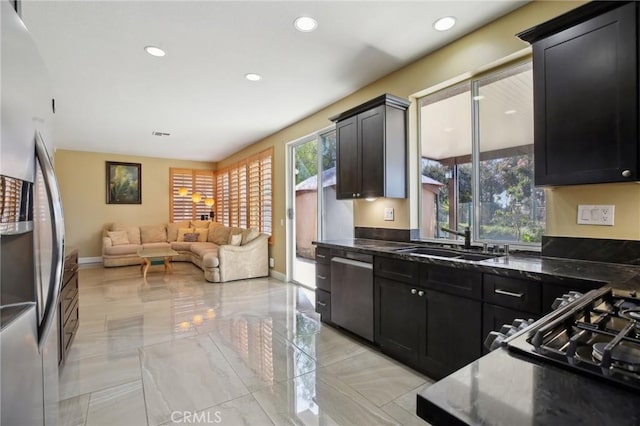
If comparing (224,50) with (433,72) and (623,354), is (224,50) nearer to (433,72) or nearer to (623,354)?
(433,72)

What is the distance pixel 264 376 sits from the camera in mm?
2354

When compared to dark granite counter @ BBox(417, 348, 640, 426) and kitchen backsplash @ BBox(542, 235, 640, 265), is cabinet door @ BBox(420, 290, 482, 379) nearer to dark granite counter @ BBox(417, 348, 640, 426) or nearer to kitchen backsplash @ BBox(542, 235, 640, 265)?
kitchen backsplash @ BBox(542, 235, 640, 265)

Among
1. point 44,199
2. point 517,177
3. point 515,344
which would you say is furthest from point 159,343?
point 517,177

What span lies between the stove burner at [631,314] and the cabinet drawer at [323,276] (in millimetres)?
2533

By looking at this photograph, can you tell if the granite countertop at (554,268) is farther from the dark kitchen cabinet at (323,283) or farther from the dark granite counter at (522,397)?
the dark kitchen cabinet at (323,283)

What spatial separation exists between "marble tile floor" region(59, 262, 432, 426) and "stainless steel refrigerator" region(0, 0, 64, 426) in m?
0.90

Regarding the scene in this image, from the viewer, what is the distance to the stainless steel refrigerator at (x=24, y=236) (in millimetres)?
890

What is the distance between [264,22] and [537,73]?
2010 millimetres

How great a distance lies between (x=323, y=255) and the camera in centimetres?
343

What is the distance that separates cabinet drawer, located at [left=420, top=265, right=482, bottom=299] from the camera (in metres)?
1.96

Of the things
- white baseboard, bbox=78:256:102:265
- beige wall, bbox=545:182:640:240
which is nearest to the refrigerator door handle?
beige wall, bbox=545:182:640:240

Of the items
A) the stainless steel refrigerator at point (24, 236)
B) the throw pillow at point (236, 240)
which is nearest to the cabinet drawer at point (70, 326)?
the stainless steel refrigerator at point (24, 236)

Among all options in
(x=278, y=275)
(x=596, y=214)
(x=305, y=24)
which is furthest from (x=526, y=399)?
(x=278, y=275)

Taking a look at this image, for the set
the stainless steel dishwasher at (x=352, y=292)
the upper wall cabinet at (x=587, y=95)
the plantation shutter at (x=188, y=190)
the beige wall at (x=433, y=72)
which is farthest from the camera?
the plantation shutter at (x=188, y=190)
